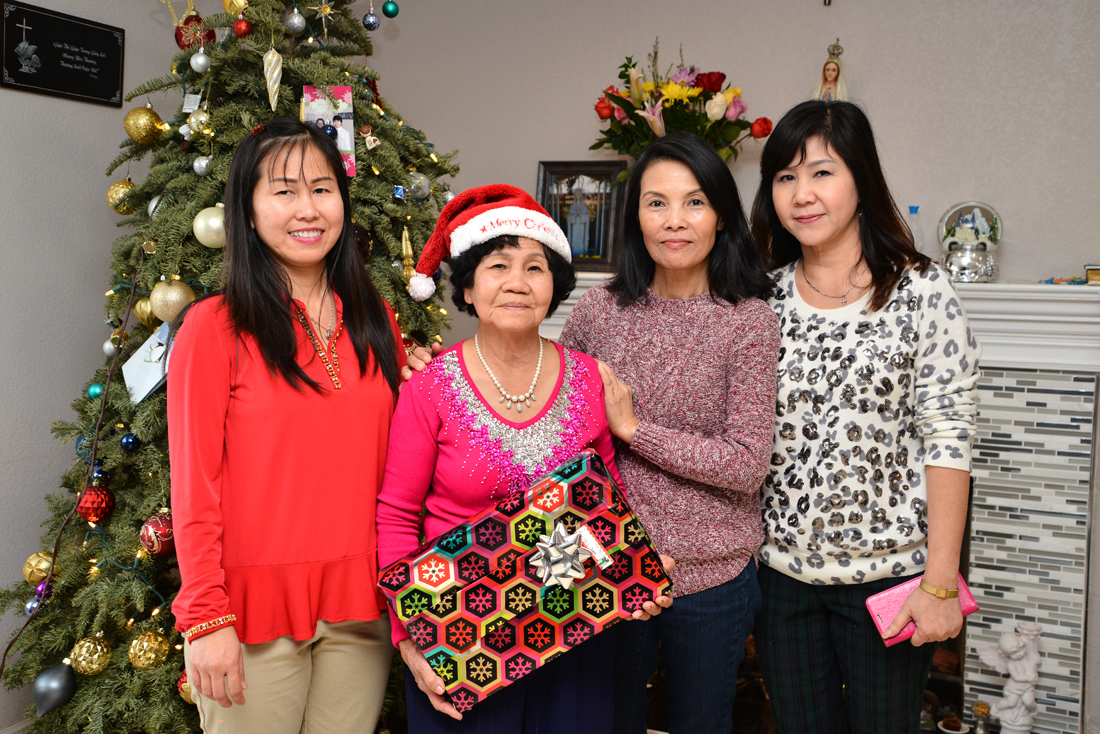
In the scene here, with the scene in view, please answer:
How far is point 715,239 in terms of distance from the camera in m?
1.49

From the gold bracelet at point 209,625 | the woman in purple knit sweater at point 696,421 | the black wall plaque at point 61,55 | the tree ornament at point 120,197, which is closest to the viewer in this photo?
the gold bracelet at point 209,625

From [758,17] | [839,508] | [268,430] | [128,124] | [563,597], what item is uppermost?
[758,17]

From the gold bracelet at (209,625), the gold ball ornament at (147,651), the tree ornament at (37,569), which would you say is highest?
the gold bracelet at (209,625)

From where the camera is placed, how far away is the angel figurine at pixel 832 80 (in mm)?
2738

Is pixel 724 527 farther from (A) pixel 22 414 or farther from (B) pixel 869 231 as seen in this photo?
(A) pixel 22 414

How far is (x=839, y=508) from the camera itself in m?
1.40

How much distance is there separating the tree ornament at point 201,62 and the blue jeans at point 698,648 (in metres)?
1.75

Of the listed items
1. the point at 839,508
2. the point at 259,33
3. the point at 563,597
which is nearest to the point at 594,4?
the point at 259,33

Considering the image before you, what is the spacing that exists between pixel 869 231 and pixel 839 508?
563mm

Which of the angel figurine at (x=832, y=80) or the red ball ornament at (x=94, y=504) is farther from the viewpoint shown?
the angel figurine at (x=832, y=80)

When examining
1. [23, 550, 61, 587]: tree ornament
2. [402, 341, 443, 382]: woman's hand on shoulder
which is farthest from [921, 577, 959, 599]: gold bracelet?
[23, 550, 61, 587]: tree ornament

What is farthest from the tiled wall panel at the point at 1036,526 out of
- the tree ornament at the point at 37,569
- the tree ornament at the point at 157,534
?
the tree ornament at the point at 37,569

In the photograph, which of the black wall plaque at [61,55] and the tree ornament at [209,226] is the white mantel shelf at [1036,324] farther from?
the black wall plaque at [61,55]

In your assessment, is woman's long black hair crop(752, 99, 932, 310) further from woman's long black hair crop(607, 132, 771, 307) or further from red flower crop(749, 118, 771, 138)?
red flower crop(749, 118, 771, 138)
